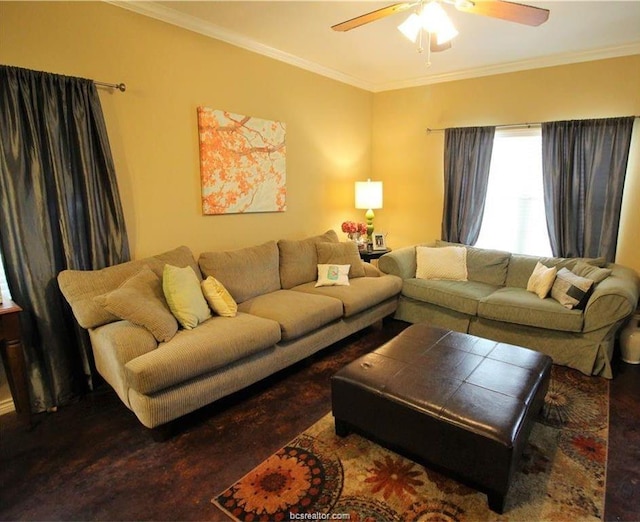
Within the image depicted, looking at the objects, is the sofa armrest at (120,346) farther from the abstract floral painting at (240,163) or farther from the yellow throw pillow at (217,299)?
the abstract floral painting at (240,163)

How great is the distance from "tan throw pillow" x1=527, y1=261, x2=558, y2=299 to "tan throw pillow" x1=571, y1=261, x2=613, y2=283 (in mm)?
181

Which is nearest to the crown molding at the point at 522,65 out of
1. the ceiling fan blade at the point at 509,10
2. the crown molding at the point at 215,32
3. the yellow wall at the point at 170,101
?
the crown molding at the point at 215,32

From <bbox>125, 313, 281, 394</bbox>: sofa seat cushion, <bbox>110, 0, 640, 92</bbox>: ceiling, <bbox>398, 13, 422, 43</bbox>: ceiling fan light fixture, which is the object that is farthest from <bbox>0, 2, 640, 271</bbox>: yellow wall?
<bbox>398, 13, 422, 43</bbox>: ceiling fan light fixture

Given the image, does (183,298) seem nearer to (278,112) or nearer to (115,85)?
(115,85)

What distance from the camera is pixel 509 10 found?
1.95 metres

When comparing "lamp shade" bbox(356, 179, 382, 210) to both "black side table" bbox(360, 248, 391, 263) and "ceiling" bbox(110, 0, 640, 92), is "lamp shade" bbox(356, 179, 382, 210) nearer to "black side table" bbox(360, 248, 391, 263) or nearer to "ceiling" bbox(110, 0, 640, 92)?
"black side table" bbox(360, 248, 391, 263)

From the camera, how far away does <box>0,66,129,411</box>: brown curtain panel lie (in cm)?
222

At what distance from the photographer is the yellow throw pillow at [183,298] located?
2.47 meters

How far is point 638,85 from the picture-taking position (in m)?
3.33

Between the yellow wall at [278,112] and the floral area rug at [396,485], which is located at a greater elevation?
the yellow wall at [278,112]

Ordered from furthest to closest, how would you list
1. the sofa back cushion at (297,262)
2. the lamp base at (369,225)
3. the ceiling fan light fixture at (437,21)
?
the lamp base at (369,225)
the sofa back cushion at (297,262)
the ceiling fan light fixture at (437,21)

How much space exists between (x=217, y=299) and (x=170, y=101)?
1588 millimetres

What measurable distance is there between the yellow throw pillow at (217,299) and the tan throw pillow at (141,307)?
0.34 metres

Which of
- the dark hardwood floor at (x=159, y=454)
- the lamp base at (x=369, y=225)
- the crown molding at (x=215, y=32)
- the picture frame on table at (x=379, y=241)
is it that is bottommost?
the dark hardwood floor at (x=159, y=454)
